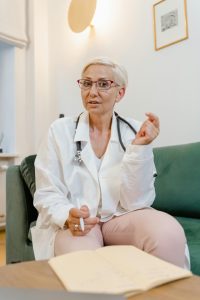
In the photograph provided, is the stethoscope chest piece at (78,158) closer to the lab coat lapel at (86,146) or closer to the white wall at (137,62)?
the lab coat lapel at (86,146)

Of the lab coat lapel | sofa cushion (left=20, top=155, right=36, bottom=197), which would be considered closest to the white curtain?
sofa cushion (left=20, top=155, right=36, bottom=197)

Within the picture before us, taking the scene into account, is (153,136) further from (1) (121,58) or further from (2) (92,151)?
(1) (121,58)

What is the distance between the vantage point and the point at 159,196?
5.85 feet

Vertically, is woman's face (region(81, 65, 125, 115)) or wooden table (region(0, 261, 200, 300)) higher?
woman's face (region(81, 65, 125, 115))

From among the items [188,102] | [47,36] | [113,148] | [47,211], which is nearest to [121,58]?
[188,102]

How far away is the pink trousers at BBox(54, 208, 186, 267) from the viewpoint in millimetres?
896

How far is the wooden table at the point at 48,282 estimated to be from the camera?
0.50 metres

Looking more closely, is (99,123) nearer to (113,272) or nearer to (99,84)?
(99,84)

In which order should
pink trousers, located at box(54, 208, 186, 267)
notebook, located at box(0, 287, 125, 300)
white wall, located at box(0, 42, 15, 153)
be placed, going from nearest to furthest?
1. notebook, located at box(0, 287, 125, 300)
2. pink trousers, located at box(54, 208, 186, 267)
3. white wall, located at box(0, 42, 15, 153)

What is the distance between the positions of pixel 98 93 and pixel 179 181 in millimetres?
732

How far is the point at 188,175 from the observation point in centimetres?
169

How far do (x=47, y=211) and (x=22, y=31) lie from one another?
2853 mm

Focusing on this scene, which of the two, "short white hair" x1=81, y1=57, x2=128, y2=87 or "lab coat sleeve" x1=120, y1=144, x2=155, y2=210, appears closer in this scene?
"lab coat sleeve" x1=120, y1=144, x2=155, y2=210

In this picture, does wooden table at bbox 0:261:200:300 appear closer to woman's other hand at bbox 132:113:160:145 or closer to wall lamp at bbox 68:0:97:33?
woman's other hand at bbox 132:113:160:145
